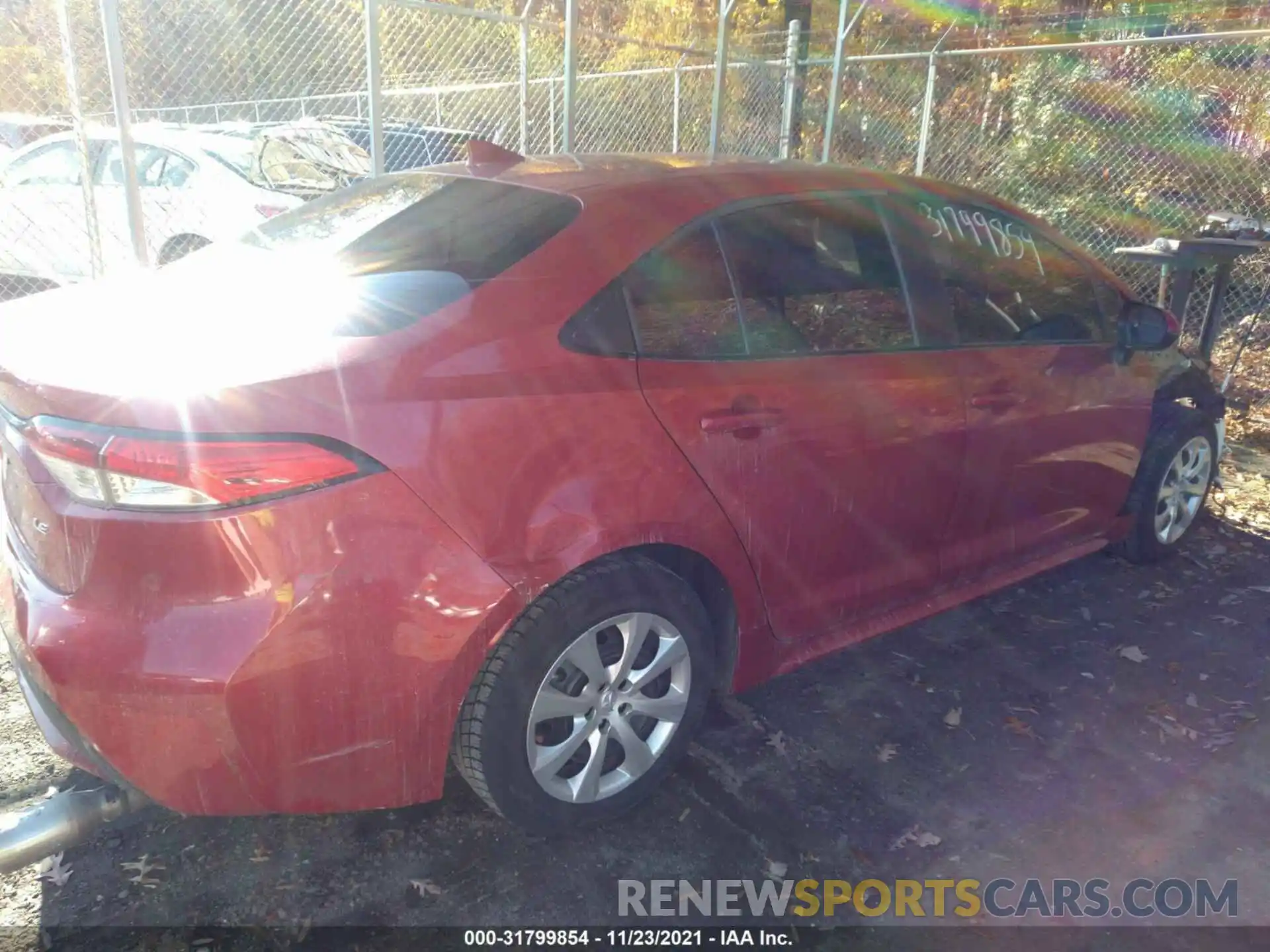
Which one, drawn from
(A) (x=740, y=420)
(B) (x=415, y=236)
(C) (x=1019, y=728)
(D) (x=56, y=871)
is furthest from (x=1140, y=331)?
(D) (x=56, y=871)

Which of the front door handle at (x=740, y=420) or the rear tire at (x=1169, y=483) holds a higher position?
the front door handle at (x=740, y=420)

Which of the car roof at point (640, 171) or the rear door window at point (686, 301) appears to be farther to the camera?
the car roof at point (640, 171)

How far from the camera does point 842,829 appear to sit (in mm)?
2721

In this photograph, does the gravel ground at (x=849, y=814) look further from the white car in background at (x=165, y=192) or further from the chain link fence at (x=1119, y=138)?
the chain link fence at (x=1119, y=138)

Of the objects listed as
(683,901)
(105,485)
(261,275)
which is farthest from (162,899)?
(261,275)

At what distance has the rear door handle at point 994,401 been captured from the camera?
129 inches

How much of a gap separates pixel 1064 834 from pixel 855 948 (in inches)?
31.3

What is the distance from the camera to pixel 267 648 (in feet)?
6.54

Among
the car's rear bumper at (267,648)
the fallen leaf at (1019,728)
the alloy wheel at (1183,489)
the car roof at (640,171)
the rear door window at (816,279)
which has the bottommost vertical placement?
the fallen leaf at (1019,728)

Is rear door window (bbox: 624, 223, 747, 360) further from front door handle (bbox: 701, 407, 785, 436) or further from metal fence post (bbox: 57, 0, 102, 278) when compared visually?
metal fence post (bbox: 57, 0, 102, 278)

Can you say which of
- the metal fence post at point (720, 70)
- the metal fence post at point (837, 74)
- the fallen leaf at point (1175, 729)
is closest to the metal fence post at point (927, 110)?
the metal fence post at point (837, 74)

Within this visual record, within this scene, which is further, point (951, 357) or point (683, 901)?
point (951, 357)

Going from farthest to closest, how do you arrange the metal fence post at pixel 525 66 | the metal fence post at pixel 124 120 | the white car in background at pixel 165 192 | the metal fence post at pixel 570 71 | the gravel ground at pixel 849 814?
the white car in background at pixel 165 192, the metal fence post at pixel 525 66, the metal fence post at pixel 570 71, the metal fence post at pixel 124 120, the gravel ground at pixel 849 814

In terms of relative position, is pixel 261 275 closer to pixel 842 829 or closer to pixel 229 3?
pixel 842 829
